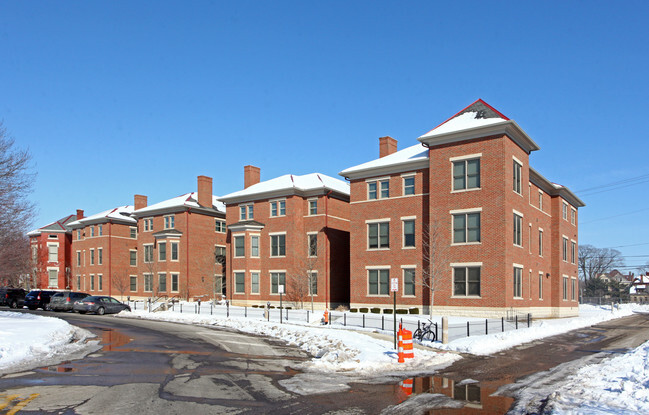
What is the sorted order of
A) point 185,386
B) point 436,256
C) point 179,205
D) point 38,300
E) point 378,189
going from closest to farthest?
point 185,386 < point 436,256 < point 378,189 < point 38,300 < point 179,205

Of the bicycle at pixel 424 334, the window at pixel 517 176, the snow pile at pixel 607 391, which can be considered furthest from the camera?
the window at pixel 517 176

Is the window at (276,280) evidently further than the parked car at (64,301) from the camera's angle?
Yes

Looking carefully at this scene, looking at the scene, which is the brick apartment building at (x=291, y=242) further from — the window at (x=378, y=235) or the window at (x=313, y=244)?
the window at (x=378, y=235)

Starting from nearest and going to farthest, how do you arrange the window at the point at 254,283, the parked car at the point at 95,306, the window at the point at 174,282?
the parked car at the point at 95,306
the window at the point at 254,283
the window at the point at 174,282

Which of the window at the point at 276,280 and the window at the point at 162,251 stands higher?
the window at the point at 162,251

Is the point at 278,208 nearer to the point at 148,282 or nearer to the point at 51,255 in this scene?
the point at 148,282

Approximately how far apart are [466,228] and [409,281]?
6099 mm

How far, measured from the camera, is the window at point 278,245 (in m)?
49.2

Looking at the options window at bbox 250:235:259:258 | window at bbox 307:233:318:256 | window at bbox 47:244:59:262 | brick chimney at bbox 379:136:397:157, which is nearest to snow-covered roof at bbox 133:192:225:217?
window at bbox 250:235:259:258

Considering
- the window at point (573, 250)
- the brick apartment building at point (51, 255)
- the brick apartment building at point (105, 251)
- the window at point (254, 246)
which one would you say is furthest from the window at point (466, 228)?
the brick apartment building at point (51, 255)

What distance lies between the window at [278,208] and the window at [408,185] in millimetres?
13022

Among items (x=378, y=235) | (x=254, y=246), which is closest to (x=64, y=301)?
(x=254, y=246)

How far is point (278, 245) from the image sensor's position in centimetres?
4953

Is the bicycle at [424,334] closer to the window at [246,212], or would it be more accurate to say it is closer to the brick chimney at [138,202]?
the window at [246,212]
